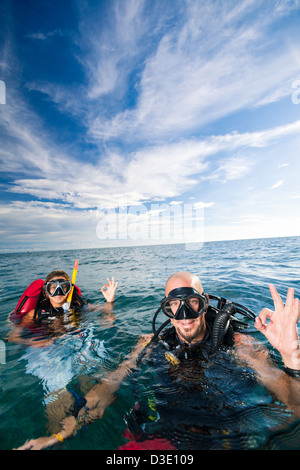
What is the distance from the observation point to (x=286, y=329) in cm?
185

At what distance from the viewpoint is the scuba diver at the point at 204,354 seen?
1.78 meters

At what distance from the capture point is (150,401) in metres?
2.11

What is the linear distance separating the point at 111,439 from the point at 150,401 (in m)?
0.50

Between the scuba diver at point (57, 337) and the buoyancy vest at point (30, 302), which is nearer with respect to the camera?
the scuba diver at point (57, 337)

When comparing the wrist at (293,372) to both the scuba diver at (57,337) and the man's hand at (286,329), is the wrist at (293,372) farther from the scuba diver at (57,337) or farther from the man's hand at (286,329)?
the scuba diver at (57,337)

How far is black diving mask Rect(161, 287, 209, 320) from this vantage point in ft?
8.32

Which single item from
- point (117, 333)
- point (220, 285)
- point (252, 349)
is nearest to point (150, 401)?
point (252, 349)

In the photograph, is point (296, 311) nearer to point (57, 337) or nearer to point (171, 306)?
point (171, 306)

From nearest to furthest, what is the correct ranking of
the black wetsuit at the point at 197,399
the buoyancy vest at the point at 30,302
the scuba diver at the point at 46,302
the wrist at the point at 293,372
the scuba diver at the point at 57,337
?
the black wetsuit at the point at 197,399 → the wrist at the point at 293,372 → the scuba diver at the point at 57,337 → the scuba diver at the point at 46,302 → the buoyancy vest at the point at 30,302

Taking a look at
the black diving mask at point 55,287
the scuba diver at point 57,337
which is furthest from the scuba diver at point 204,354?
the black diving mask at point 55,287

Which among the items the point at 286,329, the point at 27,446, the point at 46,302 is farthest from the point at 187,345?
the point at 46,302

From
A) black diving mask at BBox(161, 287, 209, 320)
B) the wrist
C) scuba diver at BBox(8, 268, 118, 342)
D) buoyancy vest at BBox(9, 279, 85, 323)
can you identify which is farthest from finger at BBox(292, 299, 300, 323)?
buoyancy vest at BBox(9, 279, 85, 323)
